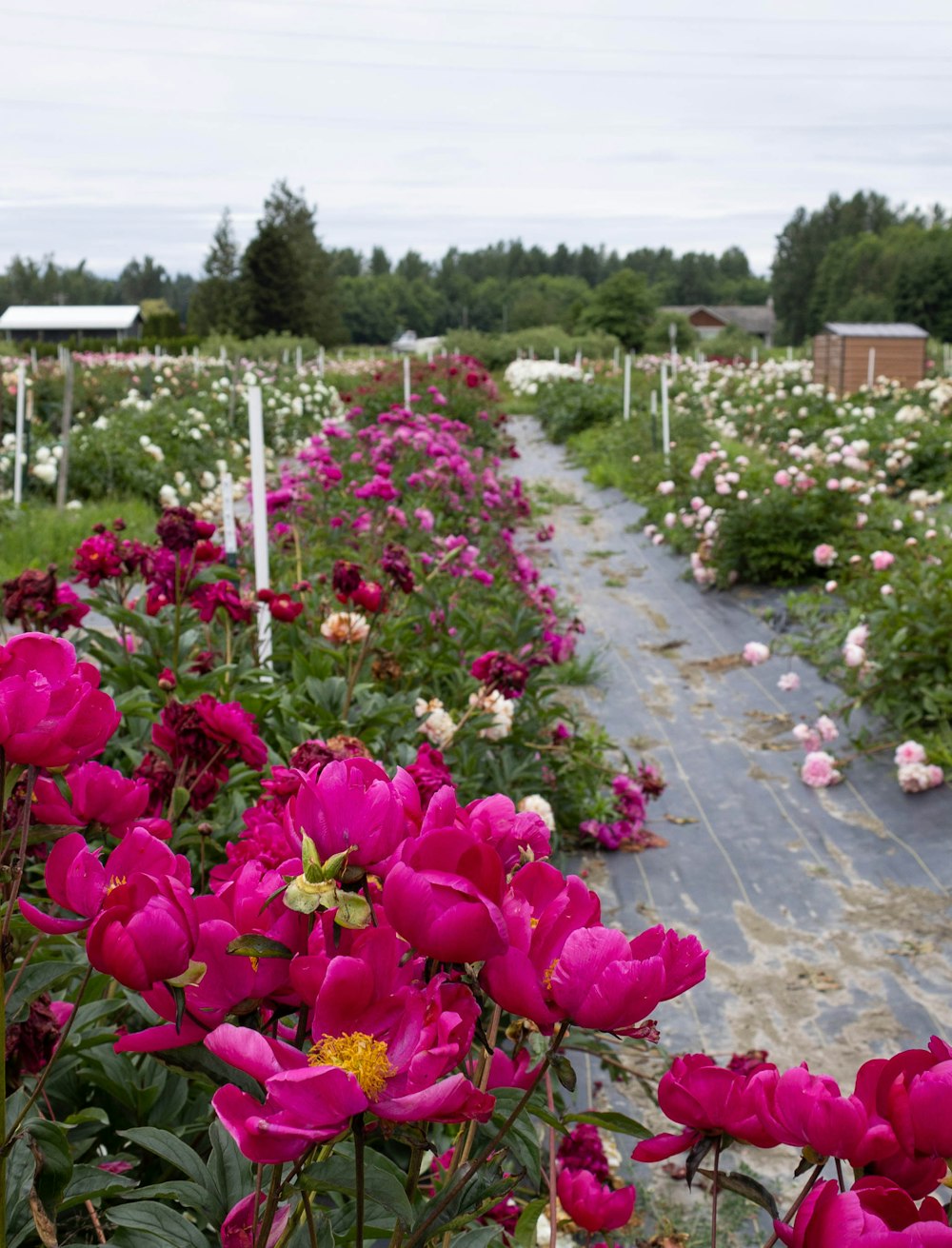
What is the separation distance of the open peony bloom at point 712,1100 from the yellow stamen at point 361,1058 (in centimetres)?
21

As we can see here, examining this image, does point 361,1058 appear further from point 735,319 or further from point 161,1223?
point 735,319

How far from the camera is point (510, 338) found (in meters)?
37.1

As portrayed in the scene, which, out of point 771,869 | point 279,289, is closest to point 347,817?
point 771,869

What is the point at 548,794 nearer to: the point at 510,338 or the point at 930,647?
the point at 930,647

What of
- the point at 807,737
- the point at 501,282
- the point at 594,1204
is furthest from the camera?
the point at 501,282

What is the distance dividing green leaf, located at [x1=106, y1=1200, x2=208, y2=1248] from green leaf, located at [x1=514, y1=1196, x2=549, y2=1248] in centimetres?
22

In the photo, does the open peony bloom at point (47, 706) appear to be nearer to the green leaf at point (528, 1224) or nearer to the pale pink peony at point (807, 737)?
the green leaf at point (528, 1224)

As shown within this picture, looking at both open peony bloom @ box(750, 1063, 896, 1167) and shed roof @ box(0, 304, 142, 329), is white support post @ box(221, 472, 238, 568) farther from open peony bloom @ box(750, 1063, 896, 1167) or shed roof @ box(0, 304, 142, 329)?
shed roof @ box(0, 304, 142, 329)

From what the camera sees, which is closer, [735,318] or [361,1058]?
[361,1058]

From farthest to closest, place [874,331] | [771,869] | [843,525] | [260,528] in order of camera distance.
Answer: [874,331]
[843,525]
[771,869]
[260,528]

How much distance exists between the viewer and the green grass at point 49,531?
24.9 feet

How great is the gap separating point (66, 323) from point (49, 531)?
58658mm

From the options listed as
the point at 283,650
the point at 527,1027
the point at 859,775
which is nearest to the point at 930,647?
the point at 859,775

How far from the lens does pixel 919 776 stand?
14.6 feet
